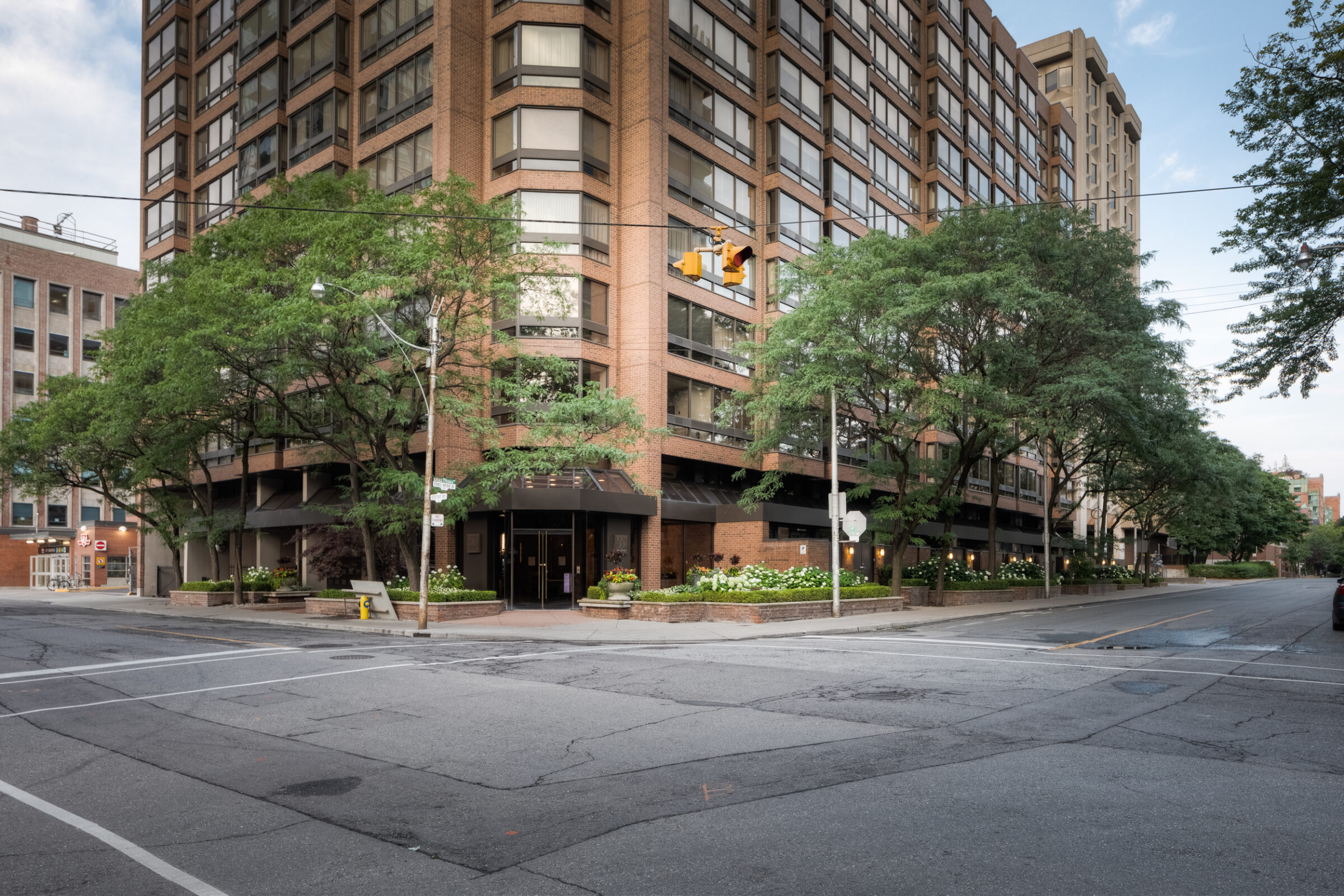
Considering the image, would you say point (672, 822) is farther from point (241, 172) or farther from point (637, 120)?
point (241, 172)

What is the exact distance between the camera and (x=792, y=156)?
4203 centimetres

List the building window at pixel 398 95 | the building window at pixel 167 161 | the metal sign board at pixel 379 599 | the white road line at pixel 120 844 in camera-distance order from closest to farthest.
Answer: the white road line at pixel 120 844
the metal sign board at pixel 379 599
the building window at pixel 398 95
the building window at pixel 167 161

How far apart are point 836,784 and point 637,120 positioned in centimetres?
3190

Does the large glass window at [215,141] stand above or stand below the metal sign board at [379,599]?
above

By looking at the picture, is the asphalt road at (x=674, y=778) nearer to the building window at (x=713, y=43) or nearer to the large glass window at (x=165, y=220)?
the building window at (x=713, y=43)

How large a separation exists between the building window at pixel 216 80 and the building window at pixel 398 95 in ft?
40.9

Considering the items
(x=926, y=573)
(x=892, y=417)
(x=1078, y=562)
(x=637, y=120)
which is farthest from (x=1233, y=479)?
(x=637, y=120)

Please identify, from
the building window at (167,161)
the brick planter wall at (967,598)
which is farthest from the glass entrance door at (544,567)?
the building window at (167,161)

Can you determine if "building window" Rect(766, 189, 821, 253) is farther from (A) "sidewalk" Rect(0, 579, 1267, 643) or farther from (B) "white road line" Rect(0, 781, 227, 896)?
(B) "white road line" Rect(0, 781, 227, 896)

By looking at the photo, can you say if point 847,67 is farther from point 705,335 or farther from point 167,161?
point 167,161

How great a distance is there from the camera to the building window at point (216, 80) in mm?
47094

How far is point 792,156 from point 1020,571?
23.1m

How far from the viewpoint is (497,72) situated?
35.4 meters

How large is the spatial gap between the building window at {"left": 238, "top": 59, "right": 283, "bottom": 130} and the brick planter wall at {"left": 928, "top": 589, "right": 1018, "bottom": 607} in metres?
36.0
